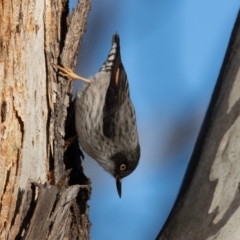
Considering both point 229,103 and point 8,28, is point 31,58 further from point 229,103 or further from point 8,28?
point 229,103

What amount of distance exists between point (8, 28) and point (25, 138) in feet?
2.03

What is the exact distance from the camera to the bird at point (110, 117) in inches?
151

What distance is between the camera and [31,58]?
2.89 m

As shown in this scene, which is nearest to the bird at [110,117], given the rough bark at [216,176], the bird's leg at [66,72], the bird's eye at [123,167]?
the bird's eye at [123,167]

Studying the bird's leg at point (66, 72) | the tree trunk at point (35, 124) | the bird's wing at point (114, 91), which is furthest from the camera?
the bird's wing at point (114, 91)

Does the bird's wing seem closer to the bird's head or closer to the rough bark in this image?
the bird's head

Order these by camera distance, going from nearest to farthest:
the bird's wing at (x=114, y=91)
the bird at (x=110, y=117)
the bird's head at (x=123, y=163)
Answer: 1. the bird at (x=110, y=117)
2. the bird's wing at (x=114, y=91)
3. the bird's head at (x=123, y=163)

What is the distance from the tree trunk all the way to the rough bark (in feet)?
2.11

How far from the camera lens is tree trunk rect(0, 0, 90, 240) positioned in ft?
8.92

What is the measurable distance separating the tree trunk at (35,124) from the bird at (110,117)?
0.59 m

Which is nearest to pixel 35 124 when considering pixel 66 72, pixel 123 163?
pixel 66 72

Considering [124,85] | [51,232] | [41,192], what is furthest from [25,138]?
[124,85]

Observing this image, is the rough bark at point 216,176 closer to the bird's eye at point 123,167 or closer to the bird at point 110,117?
the bird at point 110,117

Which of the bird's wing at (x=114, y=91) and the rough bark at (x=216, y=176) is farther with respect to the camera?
the bird's wing at (x=114, y=91)
